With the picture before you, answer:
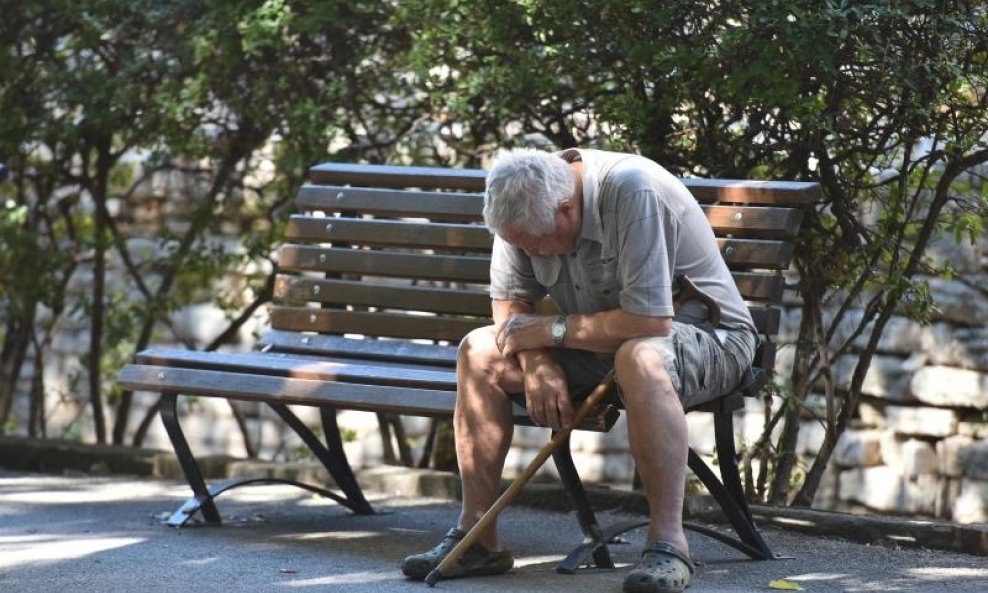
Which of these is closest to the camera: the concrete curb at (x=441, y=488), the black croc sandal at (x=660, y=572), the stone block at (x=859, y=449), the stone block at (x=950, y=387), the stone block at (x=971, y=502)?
the black croc sandal at (x=660, y=572)

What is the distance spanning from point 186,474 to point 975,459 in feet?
13.1

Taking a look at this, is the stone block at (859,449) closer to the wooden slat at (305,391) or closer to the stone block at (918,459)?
the stone block at (918,459)

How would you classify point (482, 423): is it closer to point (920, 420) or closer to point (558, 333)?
point (558, 333)

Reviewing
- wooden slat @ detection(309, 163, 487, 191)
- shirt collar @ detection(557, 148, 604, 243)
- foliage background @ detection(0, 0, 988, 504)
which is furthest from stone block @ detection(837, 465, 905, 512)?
shirt collar @ detection(557, 148, 604, 243)

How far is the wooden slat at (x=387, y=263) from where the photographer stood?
5074mm

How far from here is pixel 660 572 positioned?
373 centimetres

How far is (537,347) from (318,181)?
5.30 feet

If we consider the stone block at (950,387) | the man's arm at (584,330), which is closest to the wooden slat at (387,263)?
the man's arm at (584,330)

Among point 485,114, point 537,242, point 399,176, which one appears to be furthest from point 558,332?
point 485,114

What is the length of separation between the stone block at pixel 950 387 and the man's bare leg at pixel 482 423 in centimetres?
Answer: 393

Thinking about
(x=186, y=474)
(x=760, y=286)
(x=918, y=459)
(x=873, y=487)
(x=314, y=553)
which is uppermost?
(x=760, y=286)

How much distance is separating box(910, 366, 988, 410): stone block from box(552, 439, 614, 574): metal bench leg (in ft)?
12.1

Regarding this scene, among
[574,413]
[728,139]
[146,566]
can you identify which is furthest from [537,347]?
[728,139]

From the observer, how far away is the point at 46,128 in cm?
663
